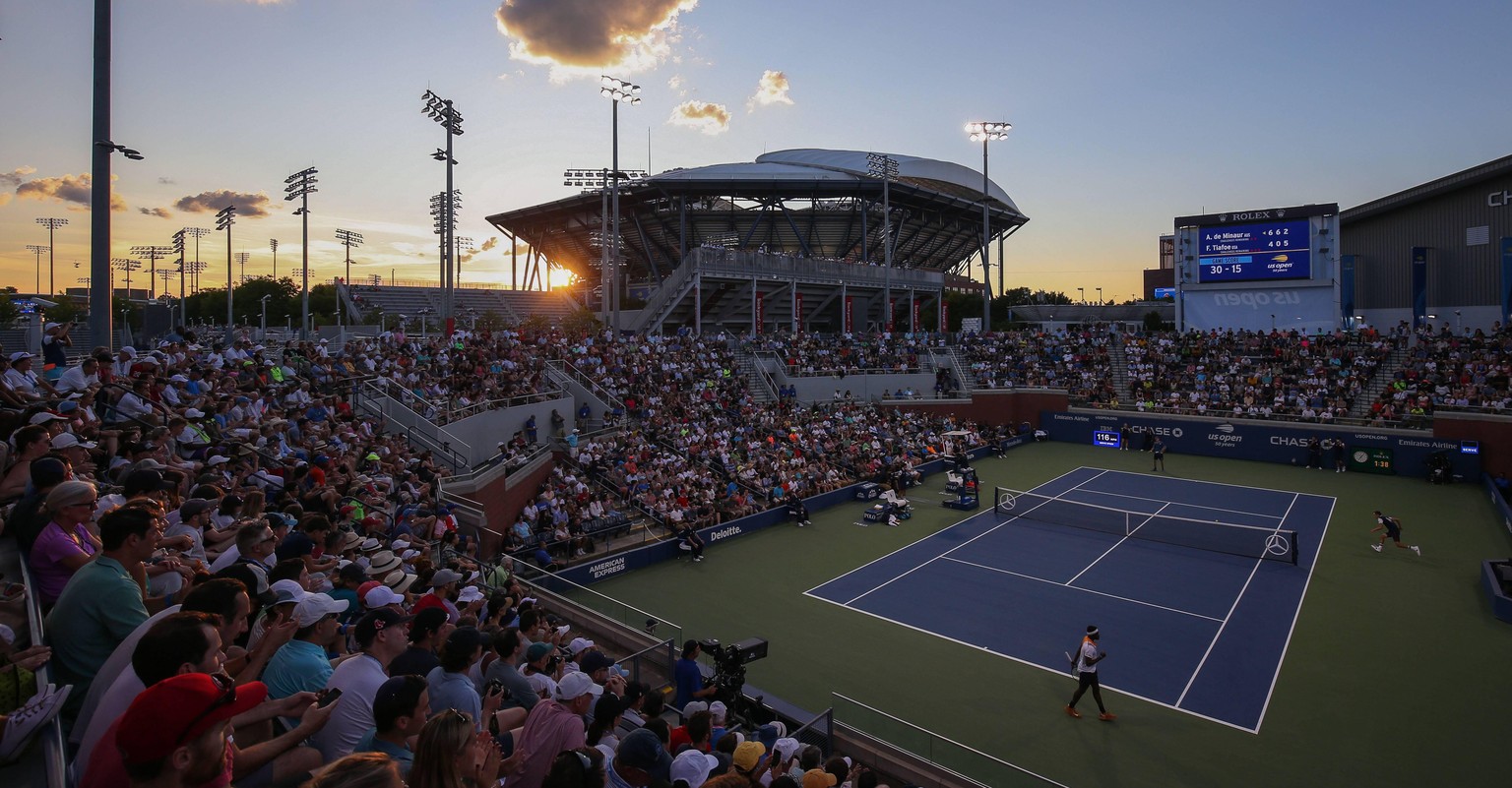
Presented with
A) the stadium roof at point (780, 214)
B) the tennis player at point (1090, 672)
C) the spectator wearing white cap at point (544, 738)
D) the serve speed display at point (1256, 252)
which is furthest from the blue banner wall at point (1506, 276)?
the spectator wearing white cap at point (544, 738)

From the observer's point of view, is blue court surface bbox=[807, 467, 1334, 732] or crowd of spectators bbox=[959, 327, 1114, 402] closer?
blue court surface bbox=[807, 467, 1334, 732]

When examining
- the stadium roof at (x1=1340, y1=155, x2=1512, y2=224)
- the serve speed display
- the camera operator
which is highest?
the stadium roof at (x1=1340, y1=155, x2=1512, y2=224)

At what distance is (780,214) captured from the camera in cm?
6594

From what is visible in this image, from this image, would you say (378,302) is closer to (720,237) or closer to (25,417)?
(720,237)

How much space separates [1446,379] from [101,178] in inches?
1779

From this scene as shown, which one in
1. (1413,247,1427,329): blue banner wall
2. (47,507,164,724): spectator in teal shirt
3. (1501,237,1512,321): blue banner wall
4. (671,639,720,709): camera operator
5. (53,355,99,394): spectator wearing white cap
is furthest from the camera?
(1413,247,1427,329): blue banner wall

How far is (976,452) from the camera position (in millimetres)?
36906

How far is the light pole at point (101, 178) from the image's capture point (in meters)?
11.5

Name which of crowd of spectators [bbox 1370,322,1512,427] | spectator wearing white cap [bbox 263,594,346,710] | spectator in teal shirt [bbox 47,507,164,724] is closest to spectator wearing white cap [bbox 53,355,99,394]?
spectator in teal shirt [bbox 47,507,164,724]

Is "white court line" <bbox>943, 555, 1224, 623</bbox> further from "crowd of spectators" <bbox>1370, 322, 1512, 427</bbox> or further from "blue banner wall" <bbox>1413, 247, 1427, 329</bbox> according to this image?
"blue banner wall" <bbox>1413, 247, 1427, 329</bbox>

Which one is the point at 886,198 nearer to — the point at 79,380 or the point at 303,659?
the point at 79,380

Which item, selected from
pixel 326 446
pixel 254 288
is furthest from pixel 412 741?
pixel 254 288

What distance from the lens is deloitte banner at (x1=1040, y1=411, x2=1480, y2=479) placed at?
30.6 m

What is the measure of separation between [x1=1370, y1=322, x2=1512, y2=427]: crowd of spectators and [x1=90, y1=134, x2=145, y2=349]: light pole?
40918 mm
